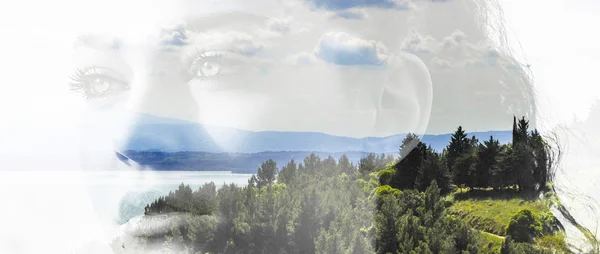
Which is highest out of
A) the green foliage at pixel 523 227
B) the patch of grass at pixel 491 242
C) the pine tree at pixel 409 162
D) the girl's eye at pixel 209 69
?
the girl's eye at pixel 209 69

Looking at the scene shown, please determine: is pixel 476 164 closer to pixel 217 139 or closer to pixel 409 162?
pixel 409 162

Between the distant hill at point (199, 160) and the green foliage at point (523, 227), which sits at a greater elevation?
the distant hill at point (199, 160)

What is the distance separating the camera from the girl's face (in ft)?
13.9

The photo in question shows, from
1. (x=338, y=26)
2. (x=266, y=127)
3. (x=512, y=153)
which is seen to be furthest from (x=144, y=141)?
(x=512, y=153)

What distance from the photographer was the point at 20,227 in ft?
17.7

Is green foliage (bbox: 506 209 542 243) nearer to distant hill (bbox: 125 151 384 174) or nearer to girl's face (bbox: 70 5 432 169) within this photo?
girl's face (bbox: 70 5 432 169)

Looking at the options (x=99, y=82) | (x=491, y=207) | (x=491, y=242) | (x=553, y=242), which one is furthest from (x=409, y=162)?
(x=99, y=82)

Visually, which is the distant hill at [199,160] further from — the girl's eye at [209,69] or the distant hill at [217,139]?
the girl's eye at [209,69]

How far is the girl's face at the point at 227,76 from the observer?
13.9 feet

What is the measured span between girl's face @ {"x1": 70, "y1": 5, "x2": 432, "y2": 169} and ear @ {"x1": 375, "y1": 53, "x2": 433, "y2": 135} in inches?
8.9

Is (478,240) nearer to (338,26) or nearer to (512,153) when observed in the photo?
(512,153)

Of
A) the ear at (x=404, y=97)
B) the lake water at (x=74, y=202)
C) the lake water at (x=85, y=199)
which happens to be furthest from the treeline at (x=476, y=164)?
the lake water at (x=74, y=202)

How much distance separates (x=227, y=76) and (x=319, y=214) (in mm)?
1505

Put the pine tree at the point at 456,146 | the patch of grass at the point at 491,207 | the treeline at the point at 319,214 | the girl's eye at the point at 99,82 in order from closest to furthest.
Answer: the girl's eye at the point at 99,82, the treeline at the point at 319,214, the patch of grass at the point at 491,207, the pine tree at the point at 456,146
